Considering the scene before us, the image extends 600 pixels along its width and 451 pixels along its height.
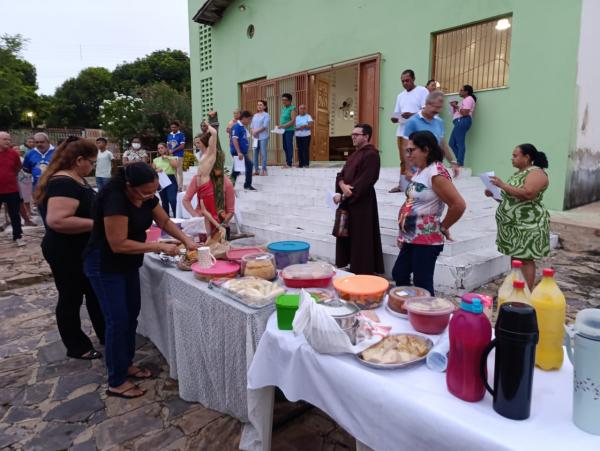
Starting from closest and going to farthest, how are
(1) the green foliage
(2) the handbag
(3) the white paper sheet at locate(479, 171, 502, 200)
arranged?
(3) the white paper sheet at locate(479, 171, 502, 200) < (2) the handbag < (1) the green foliage

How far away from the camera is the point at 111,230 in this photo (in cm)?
230

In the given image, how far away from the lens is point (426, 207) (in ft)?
9.52

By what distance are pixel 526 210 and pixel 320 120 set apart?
760 centimetres

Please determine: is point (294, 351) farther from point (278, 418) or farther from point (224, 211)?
point (224, 211)

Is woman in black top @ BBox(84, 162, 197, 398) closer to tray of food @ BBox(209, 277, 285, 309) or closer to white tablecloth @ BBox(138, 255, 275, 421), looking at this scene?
white tablecloth @ BBox(138, 255, 275, 421)

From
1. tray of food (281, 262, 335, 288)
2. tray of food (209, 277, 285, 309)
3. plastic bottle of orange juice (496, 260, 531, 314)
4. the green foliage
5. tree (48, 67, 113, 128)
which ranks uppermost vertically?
tree (48, 67, 113, 128)

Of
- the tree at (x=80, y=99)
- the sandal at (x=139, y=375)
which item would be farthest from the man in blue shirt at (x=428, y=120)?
the tree at (x=80, y=99)

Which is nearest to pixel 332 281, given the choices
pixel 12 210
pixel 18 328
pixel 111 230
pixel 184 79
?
pixel 111 230

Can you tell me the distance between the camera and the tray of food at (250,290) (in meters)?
2.00

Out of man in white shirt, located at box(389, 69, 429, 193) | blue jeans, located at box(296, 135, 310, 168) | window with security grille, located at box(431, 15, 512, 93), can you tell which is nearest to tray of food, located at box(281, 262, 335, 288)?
man in white shirt, located at box(389, 69, 429, 193)

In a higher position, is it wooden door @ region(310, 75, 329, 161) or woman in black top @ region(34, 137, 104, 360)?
wooden door @ region(310, 75, 329, 161)

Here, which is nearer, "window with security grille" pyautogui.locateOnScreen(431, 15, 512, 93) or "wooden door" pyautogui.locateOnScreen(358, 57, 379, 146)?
"window with security grille" pyautogui.locateOnScreen(431, 15, 512, 93)

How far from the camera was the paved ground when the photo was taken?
7.53 feet

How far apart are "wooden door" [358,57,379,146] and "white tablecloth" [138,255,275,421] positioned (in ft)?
22.6
